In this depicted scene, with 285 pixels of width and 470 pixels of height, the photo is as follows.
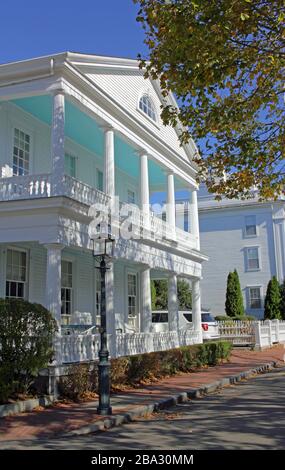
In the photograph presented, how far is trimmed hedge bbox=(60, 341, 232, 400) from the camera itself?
12.1m

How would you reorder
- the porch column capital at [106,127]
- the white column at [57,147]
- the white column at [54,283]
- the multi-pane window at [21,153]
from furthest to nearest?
the porch column capital at [106,127] → the multi-pane window at [21,153] → the white column at [57,147] → the white column at [54,283]

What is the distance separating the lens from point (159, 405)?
11242mm

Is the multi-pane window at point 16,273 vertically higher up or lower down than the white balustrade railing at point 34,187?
lower down

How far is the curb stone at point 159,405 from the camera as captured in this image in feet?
29.1

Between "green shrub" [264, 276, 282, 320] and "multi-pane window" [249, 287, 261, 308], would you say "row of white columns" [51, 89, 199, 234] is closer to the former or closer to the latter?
"green shrub" [264, 276, 282, 320]

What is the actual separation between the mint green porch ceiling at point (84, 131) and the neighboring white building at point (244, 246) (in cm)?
1741

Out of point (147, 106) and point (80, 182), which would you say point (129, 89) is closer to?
point (147, 106)

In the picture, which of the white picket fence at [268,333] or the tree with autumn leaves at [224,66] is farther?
the white picket fence at [268,333]

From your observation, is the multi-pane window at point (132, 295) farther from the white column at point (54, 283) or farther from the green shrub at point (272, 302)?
the green shrub at point (272, 302)

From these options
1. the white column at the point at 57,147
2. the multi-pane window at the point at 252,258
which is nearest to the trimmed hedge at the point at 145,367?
the white column at the point at 57,147

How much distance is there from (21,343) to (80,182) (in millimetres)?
4822

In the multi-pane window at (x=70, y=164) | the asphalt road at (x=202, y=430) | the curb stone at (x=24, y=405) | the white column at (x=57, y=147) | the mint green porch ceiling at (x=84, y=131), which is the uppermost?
the mint green porch ceiling at (x=84, y=131)

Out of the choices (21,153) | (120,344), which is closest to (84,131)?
(21,153)
